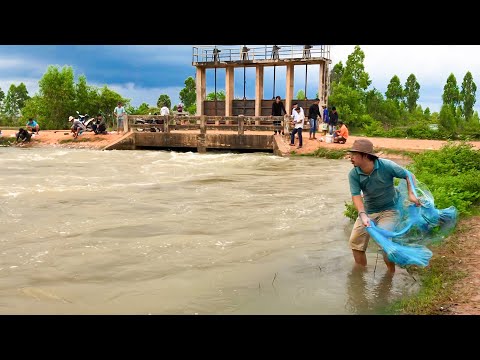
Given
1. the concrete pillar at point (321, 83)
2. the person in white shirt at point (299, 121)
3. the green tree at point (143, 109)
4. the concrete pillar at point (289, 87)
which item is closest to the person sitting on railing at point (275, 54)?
the concrete pillar at point (289, 87)

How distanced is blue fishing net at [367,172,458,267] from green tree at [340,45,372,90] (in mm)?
35665

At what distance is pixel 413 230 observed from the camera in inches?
210

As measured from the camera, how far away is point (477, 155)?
10.8 m

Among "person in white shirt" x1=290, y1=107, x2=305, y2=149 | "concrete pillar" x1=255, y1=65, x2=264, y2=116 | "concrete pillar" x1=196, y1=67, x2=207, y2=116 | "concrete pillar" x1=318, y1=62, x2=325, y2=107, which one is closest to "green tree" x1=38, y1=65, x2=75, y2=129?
"concrete pillar" x1=196, y1=67, x2=207, y2=116

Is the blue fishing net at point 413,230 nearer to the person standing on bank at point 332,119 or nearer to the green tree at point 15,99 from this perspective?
the person standing on bank at point 332,119

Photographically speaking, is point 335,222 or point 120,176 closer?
point 335,222

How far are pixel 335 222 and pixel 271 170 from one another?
24.9 feet

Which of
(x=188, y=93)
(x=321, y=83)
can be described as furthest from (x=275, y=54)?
(x=188, y=93)

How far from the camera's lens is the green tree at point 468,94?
4762 cm

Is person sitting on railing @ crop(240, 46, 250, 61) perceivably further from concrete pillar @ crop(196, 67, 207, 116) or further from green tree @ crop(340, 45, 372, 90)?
green tree @ crop(340, 45, 372, 90)

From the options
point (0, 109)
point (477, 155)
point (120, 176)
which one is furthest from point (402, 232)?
point (0, 109)

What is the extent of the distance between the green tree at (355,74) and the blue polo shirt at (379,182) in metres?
36.2

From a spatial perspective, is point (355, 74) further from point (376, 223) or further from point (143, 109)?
point (376, 223)

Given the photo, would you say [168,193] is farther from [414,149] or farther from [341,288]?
[414,149]
